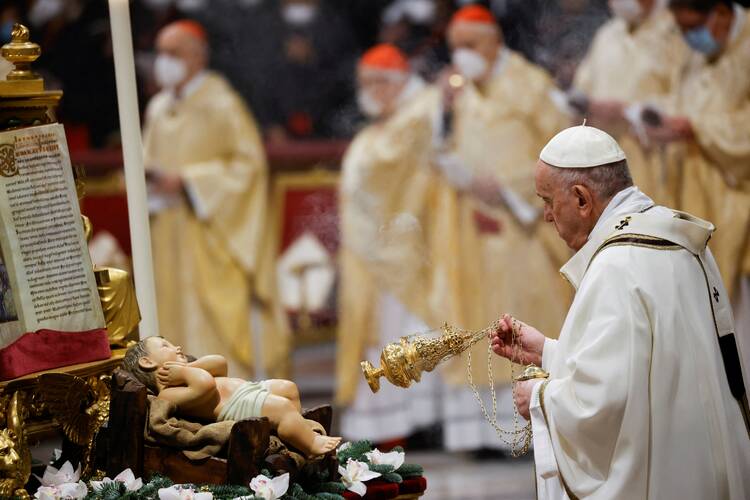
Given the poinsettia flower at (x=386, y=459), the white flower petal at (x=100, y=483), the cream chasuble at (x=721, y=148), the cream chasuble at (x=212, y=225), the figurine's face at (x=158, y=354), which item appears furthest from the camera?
the cream chasuble at (x=212, y=225)

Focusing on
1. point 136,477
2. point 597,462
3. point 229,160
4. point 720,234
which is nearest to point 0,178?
point 136,477

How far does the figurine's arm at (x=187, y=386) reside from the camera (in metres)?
2.57

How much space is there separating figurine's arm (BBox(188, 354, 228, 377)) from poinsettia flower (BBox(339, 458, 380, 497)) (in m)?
0.36

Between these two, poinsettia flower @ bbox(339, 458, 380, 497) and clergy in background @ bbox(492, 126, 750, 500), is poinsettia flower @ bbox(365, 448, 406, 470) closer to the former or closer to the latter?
poinsettia flower @ bbox(339, 458, 380, 497)

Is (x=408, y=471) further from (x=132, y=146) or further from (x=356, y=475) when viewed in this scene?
(x=132, y=146)

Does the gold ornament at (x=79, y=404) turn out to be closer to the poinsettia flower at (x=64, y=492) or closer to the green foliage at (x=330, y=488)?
the poinsettia flower at (x=64, y=492)

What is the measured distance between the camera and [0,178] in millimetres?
2707

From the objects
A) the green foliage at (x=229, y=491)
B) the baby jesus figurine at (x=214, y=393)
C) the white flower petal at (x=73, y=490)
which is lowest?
the white flower petal at (x=73, y=490)

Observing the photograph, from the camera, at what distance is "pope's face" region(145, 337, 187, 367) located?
8.70 feet

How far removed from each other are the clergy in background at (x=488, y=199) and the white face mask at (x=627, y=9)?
1.90ft

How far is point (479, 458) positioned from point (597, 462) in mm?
4254

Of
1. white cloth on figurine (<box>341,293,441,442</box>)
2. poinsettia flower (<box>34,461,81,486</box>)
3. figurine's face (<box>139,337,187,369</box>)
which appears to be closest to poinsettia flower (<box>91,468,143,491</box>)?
poinsettia flower (<box>34,461,81,486</box>)

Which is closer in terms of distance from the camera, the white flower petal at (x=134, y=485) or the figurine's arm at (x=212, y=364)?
the white flower petal at (x=134, y=485)

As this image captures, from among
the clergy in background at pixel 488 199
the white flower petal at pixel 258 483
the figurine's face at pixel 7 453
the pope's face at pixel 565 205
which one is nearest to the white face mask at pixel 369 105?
the clergy in background at pixel 488 199
